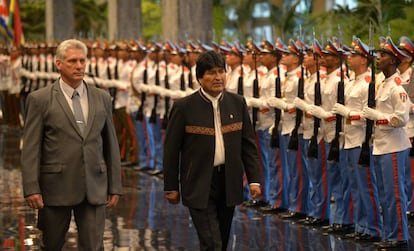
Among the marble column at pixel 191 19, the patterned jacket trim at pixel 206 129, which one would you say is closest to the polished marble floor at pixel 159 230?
the patterned jacket trim at pixel 206 129

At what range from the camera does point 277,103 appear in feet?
41.6

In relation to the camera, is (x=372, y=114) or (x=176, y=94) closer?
(x=372, y=114)

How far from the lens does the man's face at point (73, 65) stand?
765 cm

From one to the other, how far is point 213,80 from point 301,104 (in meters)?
4.21

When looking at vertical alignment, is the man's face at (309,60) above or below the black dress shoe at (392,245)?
above

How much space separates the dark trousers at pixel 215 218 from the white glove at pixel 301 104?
3944 millimetres

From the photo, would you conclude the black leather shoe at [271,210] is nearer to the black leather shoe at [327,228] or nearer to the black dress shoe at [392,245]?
the black leather shoe at [327,228]

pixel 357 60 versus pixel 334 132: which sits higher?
pixel 357 60

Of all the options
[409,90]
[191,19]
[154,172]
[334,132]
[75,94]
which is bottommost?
[154,172]

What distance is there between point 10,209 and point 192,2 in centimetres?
655

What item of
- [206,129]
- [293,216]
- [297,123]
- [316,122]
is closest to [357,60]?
[316,122]

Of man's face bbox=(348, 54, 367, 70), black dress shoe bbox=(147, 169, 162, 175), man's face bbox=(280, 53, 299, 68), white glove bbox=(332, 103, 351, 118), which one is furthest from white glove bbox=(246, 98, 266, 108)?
black dress shoe bbox=(147, 169, 162, 175)

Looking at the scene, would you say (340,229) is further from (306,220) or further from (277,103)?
(277,103)

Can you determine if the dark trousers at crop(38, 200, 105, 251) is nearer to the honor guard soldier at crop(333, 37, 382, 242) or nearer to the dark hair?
the dark hair
